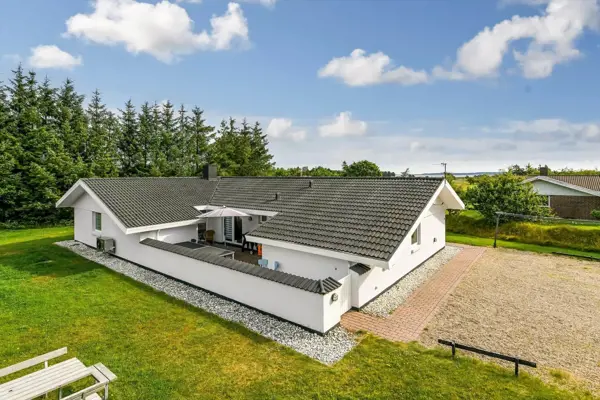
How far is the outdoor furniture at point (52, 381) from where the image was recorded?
548 centimetres

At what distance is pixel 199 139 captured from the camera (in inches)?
1582

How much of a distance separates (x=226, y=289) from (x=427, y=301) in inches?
291

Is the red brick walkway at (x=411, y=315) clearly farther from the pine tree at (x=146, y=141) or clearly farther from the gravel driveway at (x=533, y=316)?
the pine tree at (x=146, y=141)

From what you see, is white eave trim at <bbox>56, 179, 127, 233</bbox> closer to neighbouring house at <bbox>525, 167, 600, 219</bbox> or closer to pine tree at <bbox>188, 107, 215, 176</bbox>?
pine tree at <bbox>188, 107, 215, 176</bbox>

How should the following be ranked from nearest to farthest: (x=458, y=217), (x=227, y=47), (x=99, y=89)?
(x=227, y=47) → (x=458, y=217) → (x=99, y=89)

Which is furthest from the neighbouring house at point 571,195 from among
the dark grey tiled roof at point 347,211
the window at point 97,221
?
the window at point 97,221

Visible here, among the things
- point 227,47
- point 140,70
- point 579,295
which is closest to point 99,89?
point 140,70

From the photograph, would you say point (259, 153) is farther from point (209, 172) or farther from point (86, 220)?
point (86, 220)

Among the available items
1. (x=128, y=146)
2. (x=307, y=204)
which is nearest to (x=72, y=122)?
(x=128, y=146)

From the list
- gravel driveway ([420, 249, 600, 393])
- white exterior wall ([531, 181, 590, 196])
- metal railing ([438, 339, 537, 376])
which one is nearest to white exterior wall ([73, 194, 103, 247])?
metal railing ([438, 339, 537, 376])

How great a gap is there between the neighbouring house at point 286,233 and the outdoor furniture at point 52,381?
4.86 metres

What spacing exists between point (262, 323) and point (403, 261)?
23.0 feet

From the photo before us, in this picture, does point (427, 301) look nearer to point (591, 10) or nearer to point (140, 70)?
point (591, 10)

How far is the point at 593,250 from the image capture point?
18.7 meters
